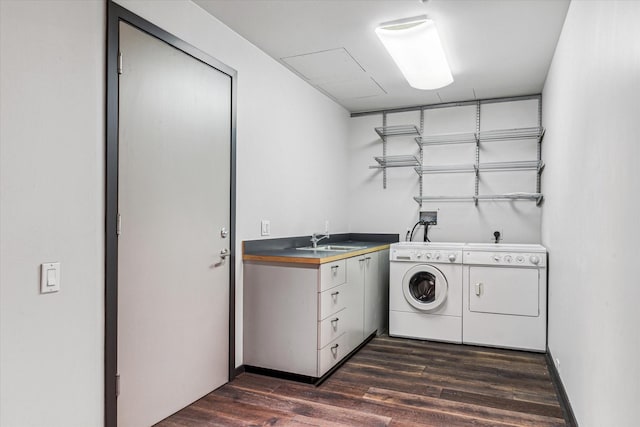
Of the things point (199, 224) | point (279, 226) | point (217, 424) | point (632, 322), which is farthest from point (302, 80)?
point (632, 322)

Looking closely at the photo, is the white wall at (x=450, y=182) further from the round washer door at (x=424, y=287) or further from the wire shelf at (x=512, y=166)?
the round washer door at (x=424, y=287)

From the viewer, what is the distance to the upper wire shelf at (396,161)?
486 cm

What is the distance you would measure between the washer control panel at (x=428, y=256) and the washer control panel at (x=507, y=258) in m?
0.10

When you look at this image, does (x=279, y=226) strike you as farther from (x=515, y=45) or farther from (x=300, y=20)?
(x=515, y=45)

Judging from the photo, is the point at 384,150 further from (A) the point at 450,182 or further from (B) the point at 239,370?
(B) the point at 239,370

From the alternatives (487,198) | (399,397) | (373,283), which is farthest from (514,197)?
(399,397)

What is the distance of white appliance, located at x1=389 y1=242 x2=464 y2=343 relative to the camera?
3959mm

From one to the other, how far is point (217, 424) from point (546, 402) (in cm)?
199

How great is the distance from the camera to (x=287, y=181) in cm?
373

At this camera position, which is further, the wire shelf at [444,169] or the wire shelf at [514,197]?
the wire shelf at [444,169]

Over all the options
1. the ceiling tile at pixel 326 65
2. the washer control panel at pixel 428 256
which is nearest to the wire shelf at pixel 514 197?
the washer control panel at pixel 428 256

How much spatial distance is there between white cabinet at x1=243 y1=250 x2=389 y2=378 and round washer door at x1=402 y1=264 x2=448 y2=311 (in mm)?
996

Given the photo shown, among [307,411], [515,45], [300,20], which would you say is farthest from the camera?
[515,45]
